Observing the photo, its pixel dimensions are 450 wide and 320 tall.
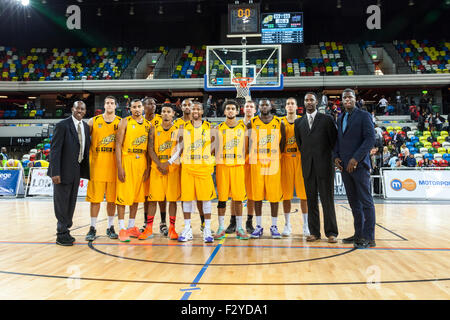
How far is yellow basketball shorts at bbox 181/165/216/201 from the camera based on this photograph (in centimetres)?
468

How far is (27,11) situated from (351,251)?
2584 centimetres

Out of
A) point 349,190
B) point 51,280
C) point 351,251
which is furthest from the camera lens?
point 349,190

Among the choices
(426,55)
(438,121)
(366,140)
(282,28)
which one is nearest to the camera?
(366,140)

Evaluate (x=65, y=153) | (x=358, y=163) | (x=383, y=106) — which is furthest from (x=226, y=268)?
(x=383, y=106)

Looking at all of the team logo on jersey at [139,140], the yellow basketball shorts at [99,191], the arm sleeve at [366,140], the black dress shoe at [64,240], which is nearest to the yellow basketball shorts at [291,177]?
the arm sleeve at [366,140]

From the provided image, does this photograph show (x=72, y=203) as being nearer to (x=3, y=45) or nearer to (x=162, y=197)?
(x=162, y=197)

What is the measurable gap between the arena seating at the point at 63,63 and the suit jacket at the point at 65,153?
60.9 ft

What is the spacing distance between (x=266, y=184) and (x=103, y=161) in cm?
228

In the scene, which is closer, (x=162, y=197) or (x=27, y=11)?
(x=162, y=197)

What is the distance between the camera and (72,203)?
4781 millimetres

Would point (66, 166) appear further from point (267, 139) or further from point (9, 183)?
point (9, 183)

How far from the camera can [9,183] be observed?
12016 mm

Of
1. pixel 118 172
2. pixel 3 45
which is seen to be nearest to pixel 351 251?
pixel 118 172

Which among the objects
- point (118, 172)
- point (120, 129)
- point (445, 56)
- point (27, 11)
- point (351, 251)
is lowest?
point (351, 251)
